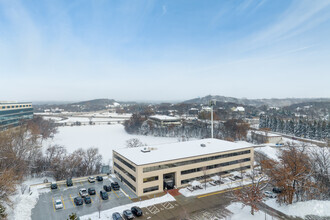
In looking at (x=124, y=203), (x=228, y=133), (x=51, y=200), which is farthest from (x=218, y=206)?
(x=228, y=133)

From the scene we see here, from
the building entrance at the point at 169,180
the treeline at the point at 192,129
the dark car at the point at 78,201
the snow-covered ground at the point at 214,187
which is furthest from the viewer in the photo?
the treeline at the point at 192,129

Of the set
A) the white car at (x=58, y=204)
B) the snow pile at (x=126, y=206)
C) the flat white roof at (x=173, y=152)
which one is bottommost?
the snow pile at (x=126, y=206)

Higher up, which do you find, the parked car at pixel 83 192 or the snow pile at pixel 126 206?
the parked car at pixel 83 192

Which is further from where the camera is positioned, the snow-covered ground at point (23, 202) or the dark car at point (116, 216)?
the snow-covered ground at point (23, 202)

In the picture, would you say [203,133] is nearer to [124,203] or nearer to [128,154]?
[128,154]

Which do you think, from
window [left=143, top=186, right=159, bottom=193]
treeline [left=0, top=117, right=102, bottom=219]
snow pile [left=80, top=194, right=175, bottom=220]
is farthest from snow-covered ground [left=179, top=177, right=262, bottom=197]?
treeline [left=0, top=117, right=102, bottom=219]

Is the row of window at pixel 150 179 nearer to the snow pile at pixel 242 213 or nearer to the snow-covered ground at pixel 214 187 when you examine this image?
the snow-covered ground at pixel 214 187

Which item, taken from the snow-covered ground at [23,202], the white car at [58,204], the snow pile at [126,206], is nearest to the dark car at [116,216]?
the snow pile at [126,206]

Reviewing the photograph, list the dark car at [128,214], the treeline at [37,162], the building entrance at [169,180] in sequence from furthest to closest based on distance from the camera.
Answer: the treeline at [37,162] < the building entrance at [169,180] < the dark car at [128,214]
